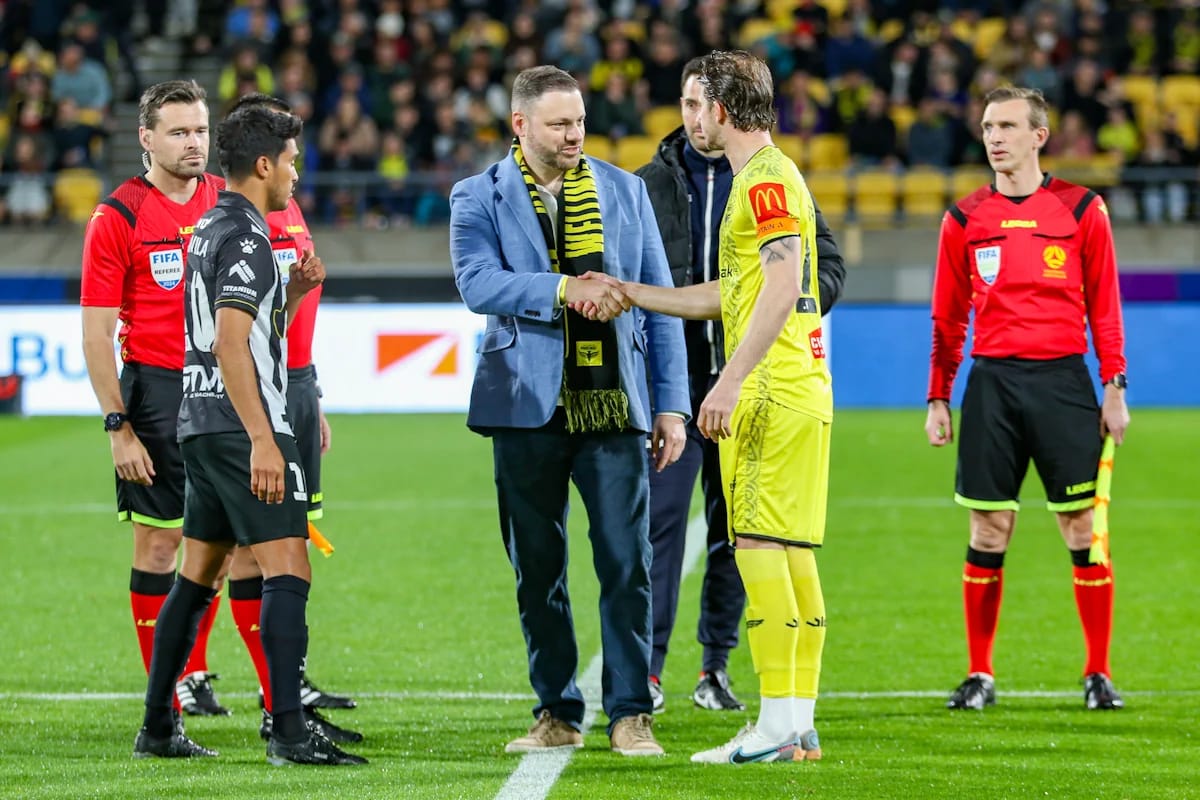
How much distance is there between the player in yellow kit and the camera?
4820mm

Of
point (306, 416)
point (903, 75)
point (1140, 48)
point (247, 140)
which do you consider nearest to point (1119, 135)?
point (1140, 48)

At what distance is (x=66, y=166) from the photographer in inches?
822

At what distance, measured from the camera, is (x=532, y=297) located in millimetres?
4957

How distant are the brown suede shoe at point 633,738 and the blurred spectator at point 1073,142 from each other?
52.4ft

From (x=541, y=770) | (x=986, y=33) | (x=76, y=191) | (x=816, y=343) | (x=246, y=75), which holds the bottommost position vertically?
(x=541, y=770)

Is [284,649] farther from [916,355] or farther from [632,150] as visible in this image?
[632,150]

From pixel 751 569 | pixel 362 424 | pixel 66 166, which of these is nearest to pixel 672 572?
pixel 751 569

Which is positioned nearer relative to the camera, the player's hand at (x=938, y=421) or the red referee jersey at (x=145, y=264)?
the red referee jersey at (x=145, y=264)

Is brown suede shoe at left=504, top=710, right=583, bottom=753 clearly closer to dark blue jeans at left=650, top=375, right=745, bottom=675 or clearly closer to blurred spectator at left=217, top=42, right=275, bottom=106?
dark blue jeans at left=650, top=375, right=745, bottom=675

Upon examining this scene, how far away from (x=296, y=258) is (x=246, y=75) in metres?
16.0

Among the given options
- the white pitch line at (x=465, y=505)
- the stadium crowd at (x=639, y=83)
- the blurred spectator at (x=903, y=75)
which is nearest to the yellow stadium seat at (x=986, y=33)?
the stadium crowd at (x=639, y=83)

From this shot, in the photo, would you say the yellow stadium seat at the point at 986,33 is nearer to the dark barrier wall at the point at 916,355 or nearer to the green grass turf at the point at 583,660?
the dark barrier wall at the point at 916,355

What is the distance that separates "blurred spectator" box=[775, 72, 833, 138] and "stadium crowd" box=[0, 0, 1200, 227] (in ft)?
0.09

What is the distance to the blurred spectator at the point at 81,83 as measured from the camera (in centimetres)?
2178
